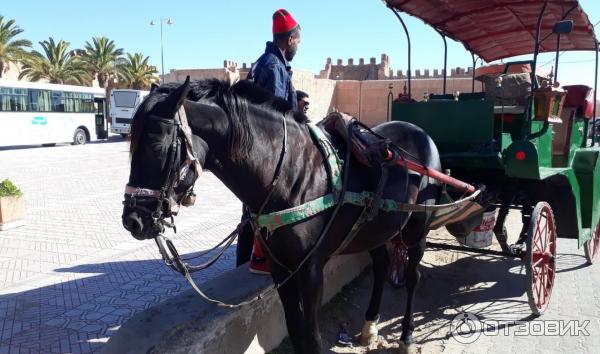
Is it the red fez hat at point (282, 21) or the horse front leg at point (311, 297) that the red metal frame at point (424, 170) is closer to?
the horse front leg at point (311, 297)

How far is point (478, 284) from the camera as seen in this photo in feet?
16.2

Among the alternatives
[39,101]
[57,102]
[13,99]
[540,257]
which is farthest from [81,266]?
[57,102]

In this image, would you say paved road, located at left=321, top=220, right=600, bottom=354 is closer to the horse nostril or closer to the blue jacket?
the blue jacket

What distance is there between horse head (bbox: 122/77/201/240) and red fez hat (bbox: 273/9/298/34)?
3.85 feet

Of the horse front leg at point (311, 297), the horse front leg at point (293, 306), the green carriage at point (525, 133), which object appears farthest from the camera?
the green carriage at point (525, 133)

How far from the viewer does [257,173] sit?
7.16ft

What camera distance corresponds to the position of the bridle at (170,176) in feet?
6.05

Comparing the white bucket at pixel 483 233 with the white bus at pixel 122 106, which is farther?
the white bus at pixel 122 106

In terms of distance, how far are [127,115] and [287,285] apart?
25.5 meters

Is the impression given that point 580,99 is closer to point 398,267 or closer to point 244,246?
point 398,267

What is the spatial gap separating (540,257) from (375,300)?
5.18 ft

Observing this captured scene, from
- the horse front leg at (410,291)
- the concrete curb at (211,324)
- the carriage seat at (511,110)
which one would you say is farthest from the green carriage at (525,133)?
the concrete curb at (211,324)

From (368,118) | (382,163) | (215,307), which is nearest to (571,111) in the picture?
(382,163)

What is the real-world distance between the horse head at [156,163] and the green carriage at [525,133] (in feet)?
9.42
